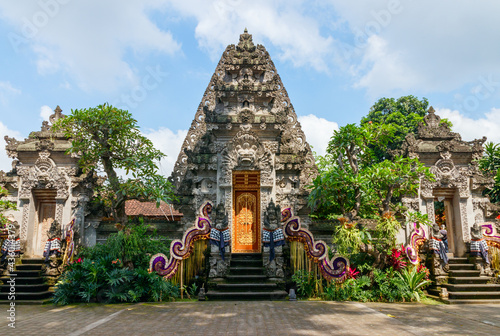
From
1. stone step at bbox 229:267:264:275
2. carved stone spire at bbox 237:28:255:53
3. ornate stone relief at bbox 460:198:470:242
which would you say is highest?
carved stone spire at bbox 237:28:255:53

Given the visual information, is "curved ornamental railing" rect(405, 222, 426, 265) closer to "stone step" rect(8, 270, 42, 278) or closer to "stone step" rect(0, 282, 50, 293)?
"stone step" rect(0, 282, 50, 293)

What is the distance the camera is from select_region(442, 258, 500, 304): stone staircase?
356 inches

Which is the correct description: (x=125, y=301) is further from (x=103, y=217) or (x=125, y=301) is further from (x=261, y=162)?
(x=261, y=162)

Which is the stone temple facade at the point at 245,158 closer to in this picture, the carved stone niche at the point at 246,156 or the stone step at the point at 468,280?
the carved stone niche at the point at 246,156

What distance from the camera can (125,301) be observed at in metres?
8.25

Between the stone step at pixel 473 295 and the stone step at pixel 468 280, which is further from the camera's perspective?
the stone step at pixel 468 280

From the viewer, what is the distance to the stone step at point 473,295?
9.06m

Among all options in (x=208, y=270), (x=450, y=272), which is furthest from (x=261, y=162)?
(x=450, y=272)

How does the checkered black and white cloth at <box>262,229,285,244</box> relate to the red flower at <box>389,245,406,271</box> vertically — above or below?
above

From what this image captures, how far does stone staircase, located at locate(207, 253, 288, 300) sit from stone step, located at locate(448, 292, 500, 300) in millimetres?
4669

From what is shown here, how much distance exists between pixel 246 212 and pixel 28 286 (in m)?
6.81

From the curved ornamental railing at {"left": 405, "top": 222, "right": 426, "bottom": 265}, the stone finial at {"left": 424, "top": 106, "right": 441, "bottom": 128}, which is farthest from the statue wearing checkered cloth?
the stone finial at {"left": 424, "top": 106, "right": 441, "bottom": 128}

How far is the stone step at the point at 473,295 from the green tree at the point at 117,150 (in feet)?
27.6

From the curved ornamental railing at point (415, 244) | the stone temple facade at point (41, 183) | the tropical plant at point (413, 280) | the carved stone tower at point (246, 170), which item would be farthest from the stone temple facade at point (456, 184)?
the stone temple facade at point (41, 183)
